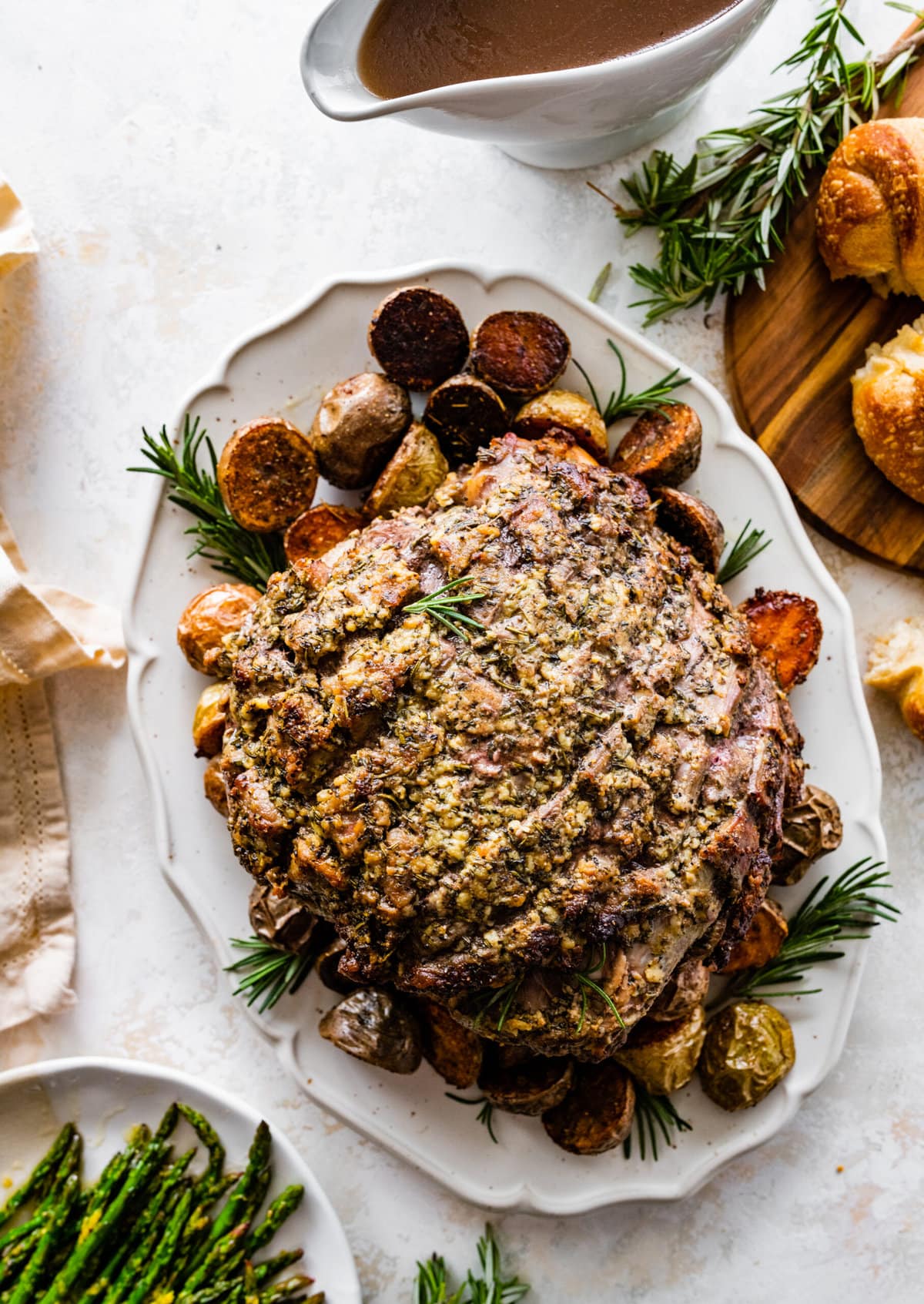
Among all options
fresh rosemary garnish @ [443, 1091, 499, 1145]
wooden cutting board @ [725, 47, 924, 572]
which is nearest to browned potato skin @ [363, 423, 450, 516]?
wooden cutting board @ [725, 47, 924, 572]

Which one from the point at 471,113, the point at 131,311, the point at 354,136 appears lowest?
the point at 131,311

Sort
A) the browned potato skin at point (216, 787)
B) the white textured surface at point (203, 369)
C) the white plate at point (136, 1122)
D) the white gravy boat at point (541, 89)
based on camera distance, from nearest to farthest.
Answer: the white gravy boat at point (541, 89) → the browned potato skin at point (216, 787) → the white plate at point (136, 1122) → the white textured surface at point (203, 369)

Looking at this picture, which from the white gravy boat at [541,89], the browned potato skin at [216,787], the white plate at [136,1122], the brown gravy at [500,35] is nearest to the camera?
the white gravy boat at [541,89]

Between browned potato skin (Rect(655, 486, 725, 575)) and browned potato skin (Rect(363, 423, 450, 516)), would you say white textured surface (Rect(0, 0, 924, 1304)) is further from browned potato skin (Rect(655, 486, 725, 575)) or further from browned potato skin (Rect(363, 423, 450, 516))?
browned potato skin (Rect(363, 423, 450, 516))

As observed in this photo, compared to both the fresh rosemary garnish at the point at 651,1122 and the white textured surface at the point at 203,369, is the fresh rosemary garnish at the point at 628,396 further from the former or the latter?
the fresh rosemary garnish at the point at 651,1122

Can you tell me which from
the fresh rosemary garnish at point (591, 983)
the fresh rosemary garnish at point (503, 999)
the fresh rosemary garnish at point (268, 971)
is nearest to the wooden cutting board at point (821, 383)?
the fresh rosemary garnish at point (591, 983)

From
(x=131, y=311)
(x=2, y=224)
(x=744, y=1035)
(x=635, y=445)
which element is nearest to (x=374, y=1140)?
(x=744, y=1035)

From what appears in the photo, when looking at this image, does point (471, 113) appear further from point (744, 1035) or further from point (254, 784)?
point (744, 1035)
